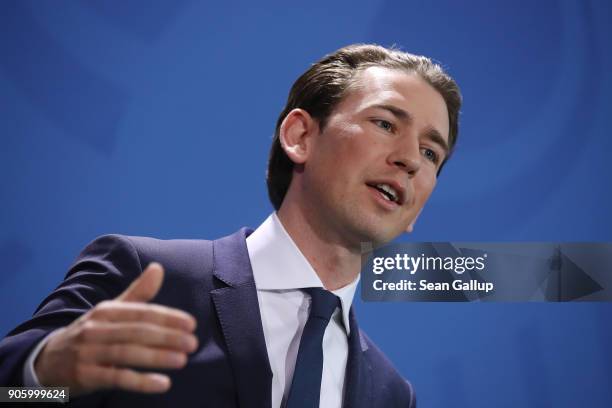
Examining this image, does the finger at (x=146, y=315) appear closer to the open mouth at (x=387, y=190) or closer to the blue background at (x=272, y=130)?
the open mouth at (x=387, y=190)

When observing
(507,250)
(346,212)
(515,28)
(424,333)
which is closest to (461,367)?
(424,333)

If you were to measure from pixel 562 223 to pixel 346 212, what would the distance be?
31.4 inches

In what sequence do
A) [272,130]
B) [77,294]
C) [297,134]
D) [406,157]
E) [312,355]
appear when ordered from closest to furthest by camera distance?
[77,294]
[312,355]
[406,157]
[297,134]
[272,130]

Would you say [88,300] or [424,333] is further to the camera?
[424,333]

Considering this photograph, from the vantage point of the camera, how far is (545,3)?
71.0 inches

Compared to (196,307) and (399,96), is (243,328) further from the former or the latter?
(399,96)

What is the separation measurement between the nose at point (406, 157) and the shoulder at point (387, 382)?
0.36m

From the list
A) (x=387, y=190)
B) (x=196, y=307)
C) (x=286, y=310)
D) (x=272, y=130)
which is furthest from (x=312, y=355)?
(x=272, y=130)

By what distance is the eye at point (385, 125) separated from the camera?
1.23m

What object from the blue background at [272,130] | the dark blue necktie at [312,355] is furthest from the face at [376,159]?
the blue background at [272,130]

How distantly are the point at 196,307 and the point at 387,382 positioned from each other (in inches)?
18.0

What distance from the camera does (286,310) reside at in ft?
Answer: 3.75

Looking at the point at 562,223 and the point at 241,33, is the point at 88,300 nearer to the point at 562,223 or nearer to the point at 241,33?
the point at 241,33

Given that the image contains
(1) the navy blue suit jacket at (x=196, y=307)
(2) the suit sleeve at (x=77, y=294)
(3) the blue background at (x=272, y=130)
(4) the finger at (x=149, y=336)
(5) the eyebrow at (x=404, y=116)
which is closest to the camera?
(4) the finger at (x=149, y=336)
